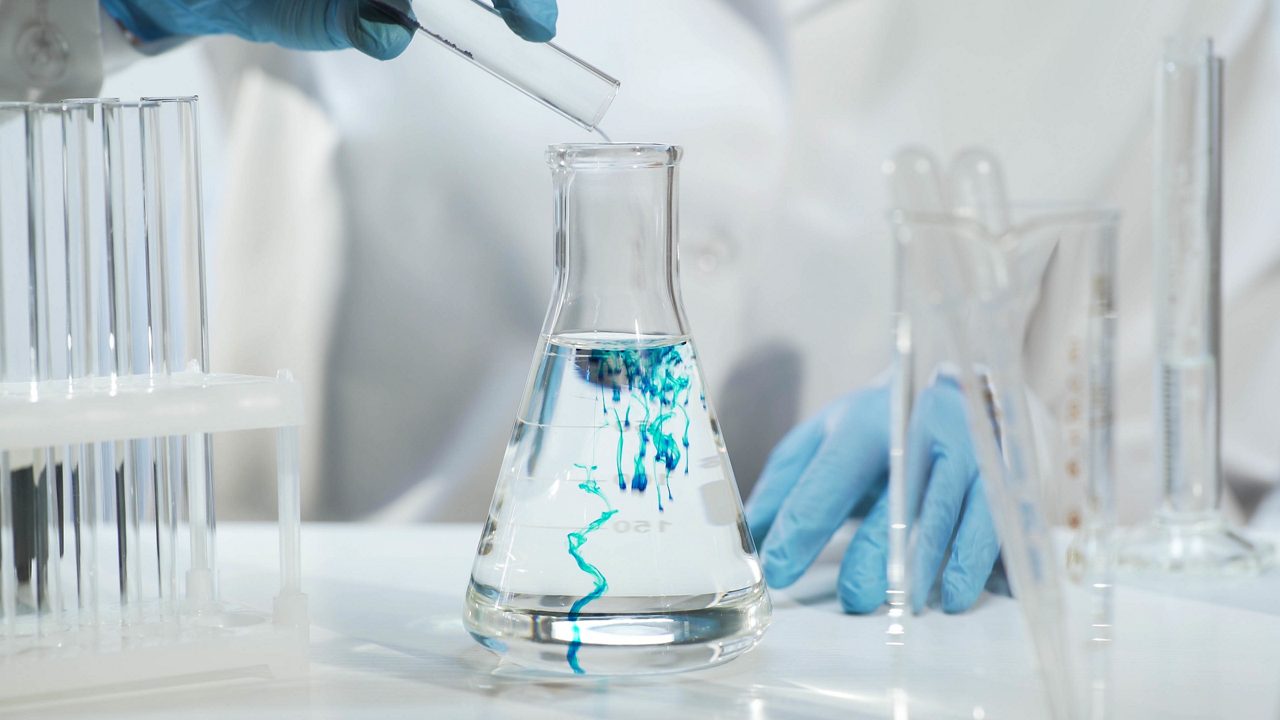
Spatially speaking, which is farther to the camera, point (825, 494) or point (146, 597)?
point (825, 494)

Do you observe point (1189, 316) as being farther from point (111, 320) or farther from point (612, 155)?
point (111, 320)

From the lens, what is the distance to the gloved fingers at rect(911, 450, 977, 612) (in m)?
0.57

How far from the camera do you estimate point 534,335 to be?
4.93 feet

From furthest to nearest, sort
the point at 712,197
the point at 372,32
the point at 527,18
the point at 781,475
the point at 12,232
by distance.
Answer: the point at 712,197, the point at 781,475, the point at 372,32, the point at 527,18, the point at 12,232

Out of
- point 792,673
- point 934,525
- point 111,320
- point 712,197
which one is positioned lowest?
point 792,673

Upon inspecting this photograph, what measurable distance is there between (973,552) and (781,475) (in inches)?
15.7

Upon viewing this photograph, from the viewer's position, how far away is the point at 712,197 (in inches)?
58.2

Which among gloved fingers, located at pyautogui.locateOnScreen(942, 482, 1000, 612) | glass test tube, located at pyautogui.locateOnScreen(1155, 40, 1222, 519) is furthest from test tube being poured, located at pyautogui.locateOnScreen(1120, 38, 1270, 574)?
gloved fingers, located at pyautogui.locateOnScreen(942, 482, 1000, 612)

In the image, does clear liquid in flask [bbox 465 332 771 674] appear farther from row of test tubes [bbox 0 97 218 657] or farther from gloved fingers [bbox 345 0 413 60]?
gloved fingers [bbox 345 0 413 60]

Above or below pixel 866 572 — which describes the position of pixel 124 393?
above

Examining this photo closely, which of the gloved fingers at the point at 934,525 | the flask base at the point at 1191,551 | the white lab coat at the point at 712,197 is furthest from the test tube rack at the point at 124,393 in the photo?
the white lab coat at the point at 712,197

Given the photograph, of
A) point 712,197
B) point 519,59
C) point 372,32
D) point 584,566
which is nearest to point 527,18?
point 519,59

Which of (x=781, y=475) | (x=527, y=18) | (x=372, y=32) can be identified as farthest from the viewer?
(x=781, y=475)

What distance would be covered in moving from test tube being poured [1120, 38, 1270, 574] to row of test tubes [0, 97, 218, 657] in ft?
2.34
